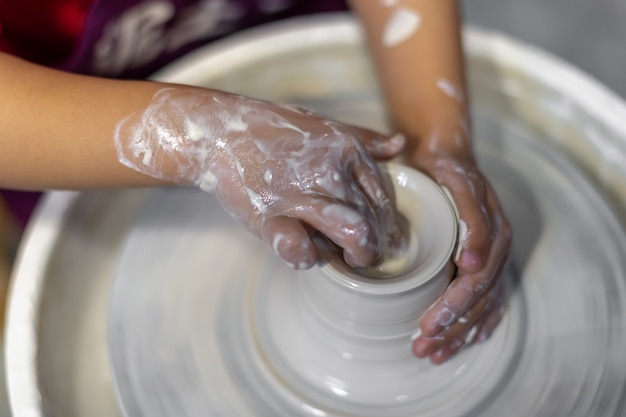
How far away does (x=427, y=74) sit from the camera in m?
1.14

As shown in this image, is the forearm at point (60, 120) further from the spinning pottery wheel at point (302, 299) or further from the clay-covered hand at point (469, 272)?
the clay-covered hand at point (469, 272)

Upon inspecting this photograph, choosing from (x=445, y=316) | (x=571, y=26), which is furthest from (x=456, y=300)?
(x=571, y=26)

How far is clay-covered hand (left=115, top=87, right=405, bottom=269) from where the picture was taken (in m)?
0.87

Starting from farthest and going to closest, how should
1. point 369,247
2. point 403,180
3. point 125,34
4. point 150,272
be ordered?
point 125,34, point 150,272, point 403,180, point 369,247

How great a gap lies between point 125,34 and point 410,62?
514mm

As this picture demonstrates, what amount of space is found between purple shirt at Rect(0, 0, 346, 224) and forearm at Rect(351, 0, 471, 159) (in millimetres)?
342

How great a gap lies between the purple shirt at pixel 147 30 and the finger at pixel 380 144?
1.65 ft

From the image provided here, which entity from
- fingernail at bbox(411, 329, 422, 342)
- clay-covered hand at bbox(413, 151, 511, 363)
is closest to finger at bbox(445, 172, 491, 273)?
clay-covered hand at bbox(413, 151, 511, 363)

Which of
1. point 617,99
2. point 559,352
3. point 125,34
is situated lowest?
point 559,352

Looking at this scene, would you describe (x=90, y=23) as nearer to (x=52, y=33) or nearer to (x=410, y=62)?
(x=52, y=33)

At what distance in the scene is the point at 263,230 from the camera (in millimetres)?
852

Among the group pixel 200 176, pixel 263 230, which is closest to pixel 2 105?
pixel 200 176

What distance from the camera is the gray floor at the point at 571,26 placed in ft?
7.29

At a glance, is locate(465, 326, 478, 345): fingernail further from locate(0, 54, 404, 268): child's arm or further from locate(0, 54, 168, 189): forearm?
locate(0, 54, 168, 189): forearm
